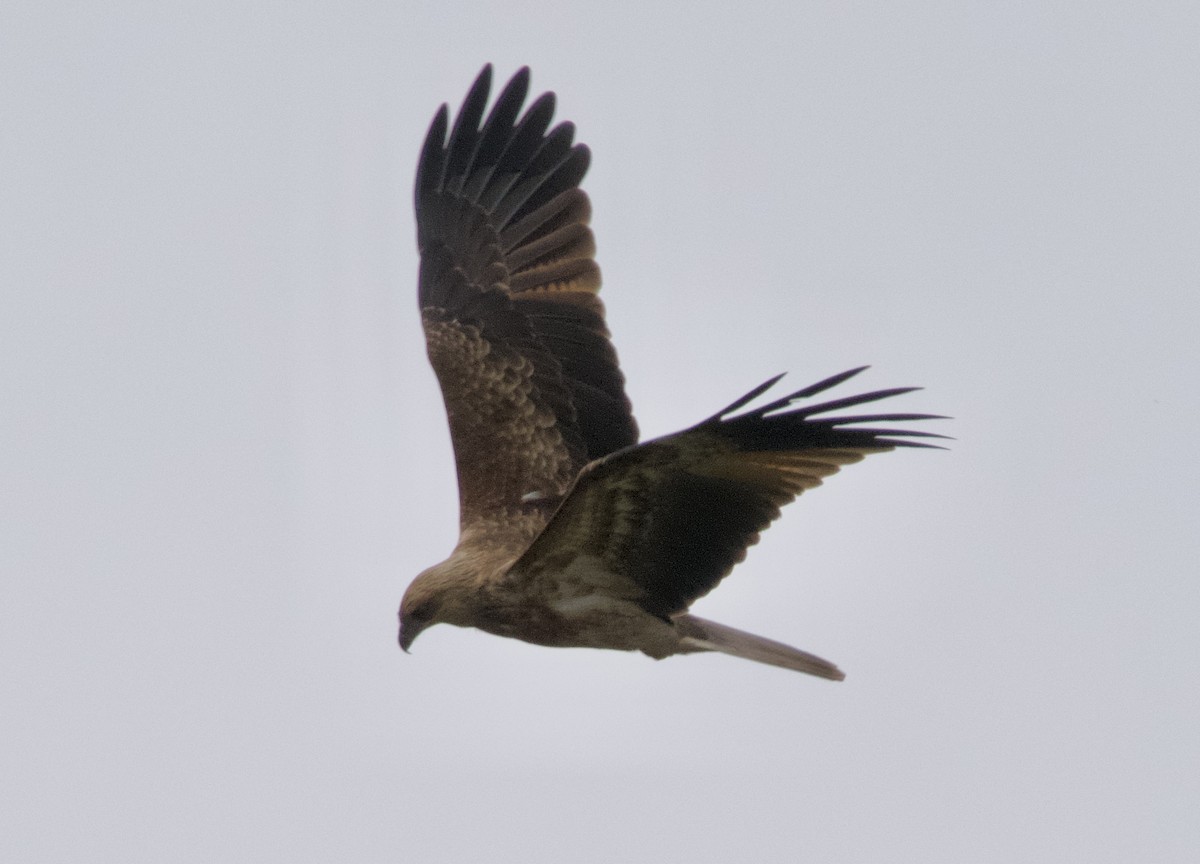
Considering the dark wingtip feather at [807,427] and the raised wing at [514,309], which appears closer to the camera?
the dark wingtip feather at [807,427]

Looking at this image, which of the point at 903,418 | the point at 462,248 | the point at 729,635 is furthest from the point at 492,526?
the point at 903,418

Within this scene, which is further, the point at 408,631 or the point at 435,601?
the point at 408,631

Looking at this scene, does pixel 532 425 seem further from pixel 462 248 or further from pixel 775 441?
pixel 775 441

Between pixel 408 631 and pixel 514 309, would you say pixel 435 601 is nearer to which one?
pixel 408 631

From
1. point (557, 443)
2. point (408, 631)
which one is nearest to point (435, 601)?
point (408, 631)

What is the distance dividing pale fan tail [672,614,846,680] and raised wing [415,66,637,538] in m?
0.89

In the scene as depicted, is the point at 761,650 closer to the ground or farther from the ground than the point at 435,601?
closer to the ground

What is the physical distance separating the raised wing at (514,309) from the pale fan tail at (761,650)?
89 centimetres

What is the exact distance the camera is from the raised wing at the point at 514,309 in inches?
332

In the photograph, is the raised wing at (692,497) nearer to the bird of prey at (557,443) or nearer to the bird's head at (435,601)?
the bird of prey at (557,443)

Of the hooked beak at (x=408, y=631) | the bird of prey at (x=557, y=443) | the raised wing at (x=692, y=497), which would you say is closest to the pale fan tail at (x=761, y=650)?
the bird of prey at (x=557, y=443)

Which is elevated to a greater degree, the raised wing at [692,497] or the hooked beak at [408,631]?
the raised wing at [692,497]

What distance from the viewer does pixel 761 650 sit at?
773cm

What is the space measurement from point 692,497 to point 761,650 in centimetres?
118
